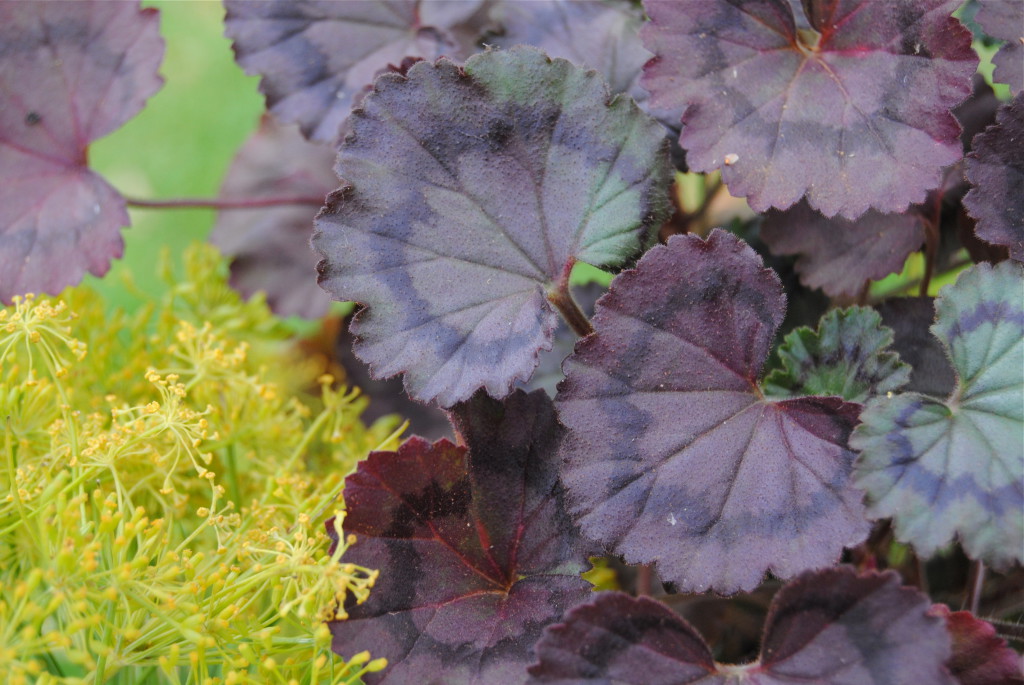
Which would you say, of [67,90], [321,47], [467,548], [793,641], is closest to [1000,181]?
[793,641]

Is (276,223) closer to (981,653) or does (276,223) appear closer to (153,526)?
(153,526)

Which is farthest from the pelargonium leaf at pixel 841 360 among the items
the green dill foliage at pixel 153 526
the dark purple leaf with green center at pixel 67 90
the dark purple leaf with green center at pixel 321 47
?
the dark purple leaf with green center at pixel 67 90

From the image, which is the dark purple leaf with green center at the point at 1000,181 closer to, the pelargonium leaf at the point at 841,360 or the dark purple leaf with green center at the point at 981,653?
the pelargonium leaf at the point at 841,360

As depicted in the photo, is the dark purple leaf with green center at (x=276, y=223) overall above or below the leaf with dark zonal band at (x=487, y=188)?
below

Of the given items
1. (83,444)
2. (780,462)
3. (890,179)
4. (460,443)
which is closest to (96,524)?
(83,444)

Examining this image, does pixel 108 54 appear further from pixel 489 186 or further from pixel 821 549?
pixel 821 549

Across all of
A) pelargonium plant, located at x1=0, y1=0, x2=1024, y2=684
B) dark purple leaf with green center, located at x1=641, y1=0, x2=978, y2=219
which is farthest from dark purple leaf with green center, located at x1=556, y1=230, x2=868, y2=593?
dark purple leaf with green center, located at x1=641, y1=0, x2=978, y2=219
